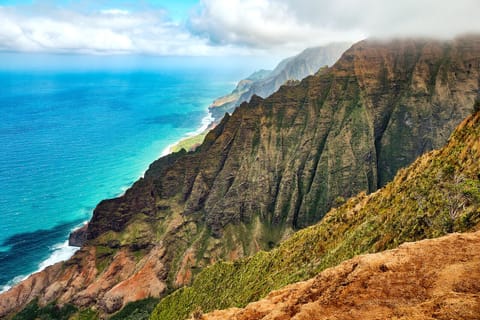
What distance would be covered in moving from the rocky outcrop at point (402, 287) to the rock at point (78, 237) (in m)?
168

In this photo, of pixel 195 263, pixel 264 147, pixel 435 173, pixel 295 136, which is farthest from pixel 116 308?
pixel 435 173

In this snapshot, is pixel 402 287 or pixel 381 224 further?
pixel 381 224

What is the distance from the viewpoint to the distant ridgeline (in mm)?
148000

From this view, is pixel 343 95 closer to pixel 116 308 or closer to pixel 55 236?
pixel 116 308

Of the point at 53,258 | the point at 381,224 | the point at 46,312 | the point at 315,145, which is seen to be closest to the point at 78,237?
the point at 53,258

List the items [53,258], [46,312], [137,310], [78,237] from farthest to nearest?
[78,237] < [53,258] < [46,312] < [137,310]

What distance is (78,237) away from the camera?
180 meters

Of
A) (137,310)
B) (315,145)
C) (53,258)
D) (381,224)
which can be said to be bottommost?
(137,310)

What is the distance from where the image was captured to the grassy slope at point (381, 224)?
42.6m

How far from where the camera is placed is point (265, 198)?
162 m

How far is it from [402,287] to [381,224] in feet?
108

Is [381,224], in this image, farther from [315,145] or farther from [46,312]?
[46,312]

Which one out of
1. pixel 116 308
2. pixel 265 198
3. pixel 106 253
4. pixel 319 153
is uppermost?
pixel 319 153

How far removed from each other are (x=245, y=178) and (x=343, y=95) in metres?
59.1
